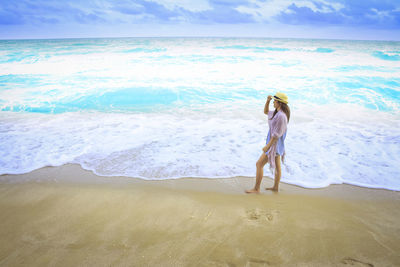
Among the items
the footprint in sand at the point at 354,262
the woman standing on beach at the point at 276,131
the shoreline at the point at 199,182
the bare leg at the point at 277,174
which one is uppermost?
the woman standing on beach at the point at 276,131

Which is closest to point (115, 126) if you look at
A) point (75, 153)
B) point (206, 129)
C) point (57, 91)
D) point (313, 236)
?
point (75, 153)

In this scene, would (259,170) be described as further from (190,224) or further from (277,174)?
(190,224)

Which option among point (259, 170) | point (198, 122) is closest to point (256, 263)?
point (259, 170)

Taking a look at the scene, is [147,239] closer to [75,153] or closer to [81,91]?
[75,153]

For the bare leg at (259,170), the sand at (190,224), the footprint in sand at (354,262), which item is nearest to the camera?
the footprint in sand at (354,262)

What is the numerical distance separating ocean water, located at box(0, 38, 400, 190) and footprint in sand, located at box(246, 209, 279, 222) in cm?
117

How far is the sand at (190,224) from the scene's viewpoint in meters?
2.56

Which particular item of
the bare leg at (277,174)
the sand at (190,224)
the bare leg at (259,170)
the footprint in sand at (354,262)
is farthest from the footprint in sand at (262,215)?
the footprint in sand at (354,262)

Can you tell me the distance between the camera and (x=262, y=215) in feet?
10.7

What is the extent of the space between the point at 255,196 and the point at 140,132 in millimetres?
3998

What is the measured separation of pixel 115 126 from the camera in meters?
7.27

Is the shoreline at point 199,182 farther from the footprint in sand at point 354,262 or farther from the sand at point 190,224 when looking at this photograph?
the footprint in sand at point 354,262

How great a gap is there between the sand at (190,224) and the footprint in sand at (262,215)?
0.04 ft

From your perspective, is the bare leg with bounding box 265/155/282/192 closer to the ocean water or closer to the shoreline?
the shoreline
